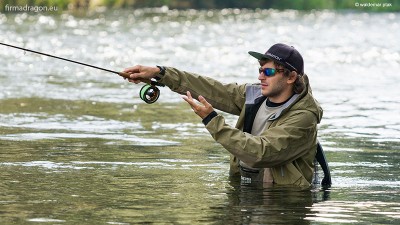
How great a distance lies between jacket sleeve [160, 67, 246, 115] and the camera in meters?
8.34

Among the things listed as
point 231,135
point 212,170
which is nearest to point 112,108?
point 212,170

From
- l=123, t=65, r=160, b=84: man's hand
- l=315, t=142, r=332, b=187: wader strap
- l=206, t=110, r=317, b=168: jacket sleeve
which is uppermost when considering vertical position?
l=123, t=65, r=160, b=84: man's hand

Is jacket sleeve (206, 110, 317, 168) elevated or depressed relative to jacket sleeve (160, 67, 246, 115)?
depressed

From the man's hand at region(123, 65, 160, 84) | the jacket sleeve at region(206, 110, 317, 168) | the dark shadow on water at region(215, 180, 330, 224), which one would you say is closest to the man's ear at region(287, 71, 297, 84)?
the jacket sleeve at region(206, 110, 317, 168)

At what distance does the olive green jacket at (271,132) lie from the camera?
7.65 m

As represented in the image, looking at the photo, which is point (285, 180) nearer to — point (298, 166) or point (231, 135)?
point (298, 166)

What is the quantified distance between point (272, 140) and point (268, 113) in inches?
14.4

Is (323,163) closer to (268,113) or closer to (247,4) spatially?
(268,113)

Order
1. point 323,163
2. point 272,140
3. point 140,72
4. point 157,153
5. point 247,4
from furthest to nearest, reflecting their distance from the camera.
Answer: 1. point 247,4
2. point 157,153
3. point 323,163
4. point 140,72
5. point 272,140

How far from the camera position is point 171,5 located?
87812 millimetres

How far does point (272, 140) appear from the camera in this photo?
7781 mm

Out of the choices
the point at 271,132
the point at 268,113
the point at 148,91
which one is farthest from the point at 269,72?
the point at 148,91

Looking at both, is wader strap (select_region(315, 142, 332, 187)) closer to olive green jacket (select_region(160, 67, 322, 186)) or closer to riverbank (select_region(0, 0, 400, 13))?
olive green jacket (select_region(160, 67, 322, 186))

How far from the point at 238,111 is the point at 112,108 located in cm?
724
